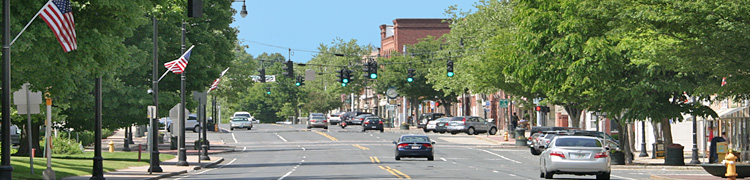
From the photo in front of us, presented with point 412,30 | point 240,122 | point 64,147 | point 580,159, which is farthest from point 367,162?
point 412,30

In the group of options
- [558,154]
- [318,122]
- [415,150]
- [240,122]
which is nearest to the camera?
[558,154]

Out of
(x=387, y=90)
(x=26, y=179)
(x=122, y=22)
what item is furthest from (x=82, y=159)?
(x=387, y=90)

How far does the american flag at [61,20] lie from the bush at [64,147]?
22.7 metres

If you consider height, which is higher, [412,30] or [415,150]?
[412,30]

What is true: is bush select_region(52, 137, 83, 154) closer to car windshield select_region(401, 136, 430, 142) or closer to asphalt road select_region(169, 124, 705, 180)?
asphalt road select_region(169, 124, 705, 180)

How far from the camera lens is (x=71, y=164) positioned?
36.8 m

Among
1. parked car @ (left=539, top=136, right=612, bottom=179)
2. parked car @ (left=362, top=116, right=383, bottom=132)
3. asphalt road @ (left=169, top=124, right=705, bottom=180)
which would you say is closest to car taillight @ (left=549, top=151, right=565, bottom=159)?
parked car @ (left=539, top=136, right=612, bottom=179)

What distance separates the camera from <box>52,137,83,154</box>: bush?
4444cm

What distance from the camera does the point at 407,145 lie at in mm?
44469

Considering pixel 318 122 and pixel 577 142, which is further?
pixel 318 122

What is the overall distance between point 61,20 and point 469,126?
5994cm

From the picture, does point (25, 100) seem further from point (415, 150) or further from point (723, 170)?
point (415, 150)

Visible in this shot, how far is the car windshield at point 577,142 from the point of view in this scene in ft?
93.4

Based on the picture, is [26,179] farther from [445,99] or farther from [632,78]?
[445,99]
